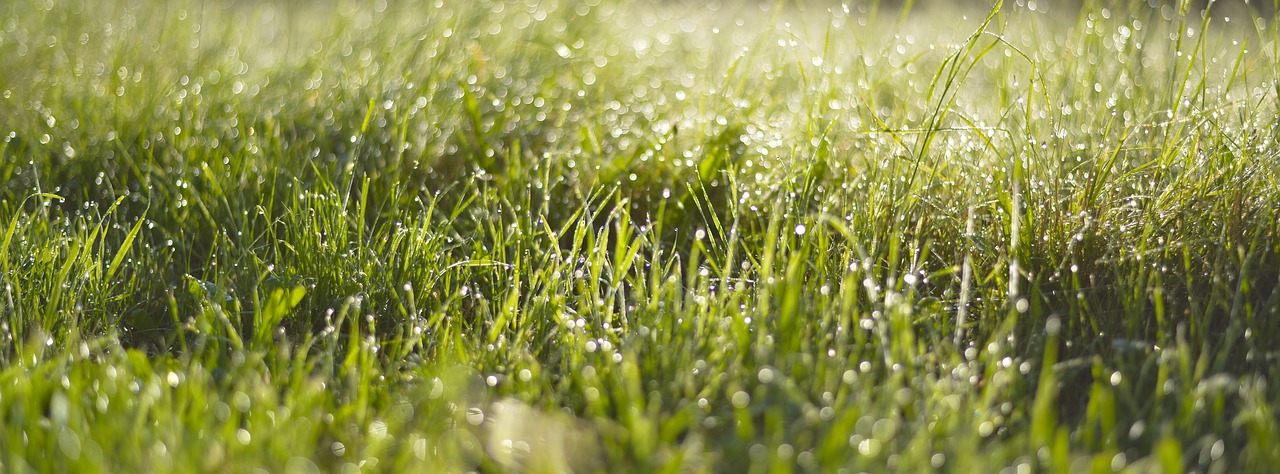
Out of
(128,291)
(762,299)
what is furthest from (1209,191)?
(128,291)

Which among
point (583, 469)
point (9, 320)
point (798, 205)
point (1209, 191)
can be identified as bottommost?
point (9, 320)

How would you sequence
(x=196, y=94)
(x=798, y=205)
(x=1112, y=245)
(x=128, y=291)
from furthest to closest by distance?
Answer: (x=196, y=94) → (x=798, y=205) → (x=128, y=291) → (x=1112, y=245)

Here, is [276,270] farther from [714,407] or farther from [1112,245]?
[1112,245]

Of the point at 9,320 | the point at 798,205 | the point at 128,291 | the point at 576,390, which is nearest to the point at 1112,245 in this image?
the point at 798,205

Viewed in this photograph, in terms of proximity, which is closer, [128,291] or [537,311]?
[537,311]

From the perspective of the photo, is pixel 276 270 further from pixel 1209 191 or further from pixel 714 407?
pixel 1209 191

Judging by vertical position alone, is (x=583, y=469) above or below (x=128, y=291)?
above

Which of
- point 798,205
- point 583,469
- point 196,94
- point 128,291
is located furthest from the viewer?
point 196,94
